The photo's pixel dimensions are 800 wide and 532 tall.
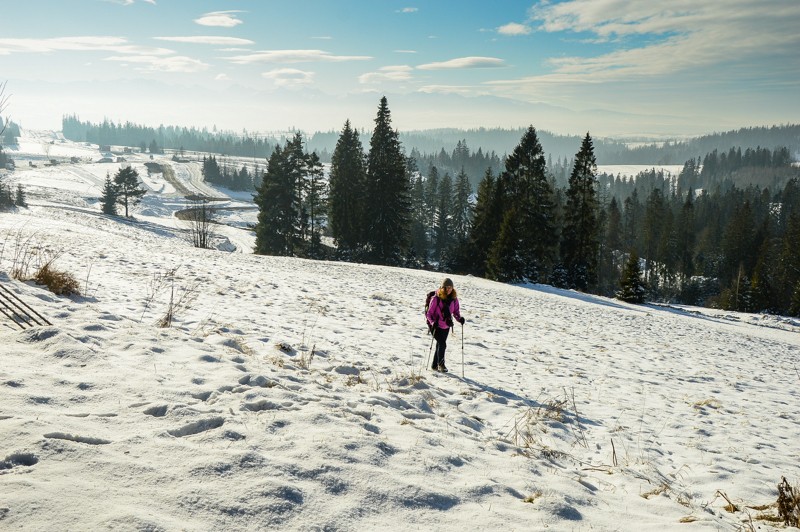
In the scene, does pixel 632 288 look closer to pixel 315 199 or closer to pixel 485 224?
pixel 485 224

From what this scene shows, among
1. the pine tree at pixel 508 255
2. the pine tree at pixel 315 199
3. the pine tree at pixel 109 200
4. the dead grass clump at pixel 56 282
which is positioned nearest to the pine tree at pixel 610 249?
the pine tree at pixel 508 255

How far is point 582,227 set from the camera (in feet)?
129

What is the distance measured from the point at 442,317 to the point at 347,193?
3552 cm

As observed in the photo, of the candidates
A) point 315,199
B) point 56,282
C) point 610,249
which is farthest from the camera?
point 610,249

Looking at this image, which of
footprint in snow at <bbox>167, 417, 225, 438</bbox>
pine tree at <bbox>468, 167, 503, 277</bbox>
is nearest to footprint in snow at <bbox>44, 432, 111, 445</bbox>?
footprint in snow at <bbox>167, 417, 225, 438</bbox>

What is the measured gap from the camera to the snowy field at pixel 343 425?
3.43 metres

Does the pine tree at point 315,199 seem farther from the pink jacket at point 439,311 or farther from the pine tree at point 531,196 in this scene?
the pink jacket at point 439,311

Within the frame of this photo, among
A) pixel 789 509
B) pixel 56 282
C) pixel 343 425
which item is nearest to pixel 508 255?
pixel 56 282

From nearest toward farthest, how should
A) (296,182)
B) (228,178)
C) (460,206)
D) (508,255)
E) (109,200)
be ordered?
(508,255) < (296,182) < (109,200) < (460,206) < (228,178)

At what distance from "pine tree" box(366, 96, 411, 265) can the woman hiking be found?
3149 centimetres

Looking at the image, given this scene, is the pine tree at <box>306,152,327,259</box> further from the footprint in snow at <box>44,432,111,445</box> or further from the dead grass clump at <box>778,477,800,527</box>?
the dead grass clump at <box>778,477,800,527</box>

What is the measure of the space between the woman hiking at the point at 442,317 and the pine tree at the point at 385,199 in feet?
103

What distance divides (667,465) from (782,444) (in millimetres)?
2733

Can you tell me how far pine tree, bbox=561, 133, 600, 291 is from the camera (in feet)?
128
